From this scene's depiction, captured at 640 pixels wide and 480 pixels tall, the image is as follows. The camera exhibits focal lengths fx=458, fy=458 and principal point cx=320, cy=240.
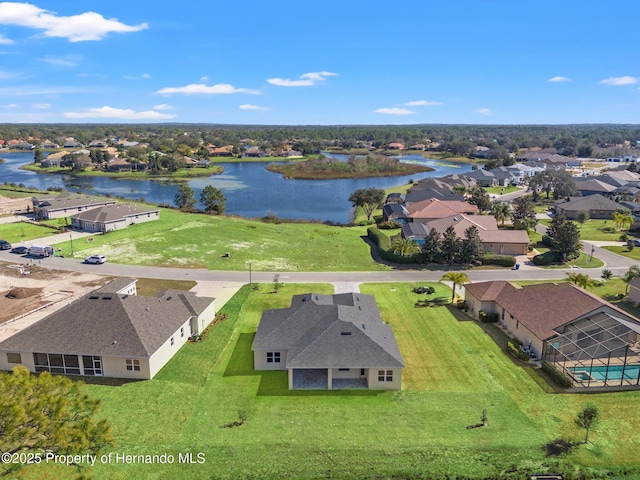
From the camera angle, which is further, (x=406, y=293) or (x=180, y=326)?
(x=406, y=293)

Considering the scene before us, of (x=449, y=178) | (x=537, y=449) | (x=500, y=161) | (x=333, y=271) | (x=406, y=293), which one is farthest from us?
(x=500, y=161)

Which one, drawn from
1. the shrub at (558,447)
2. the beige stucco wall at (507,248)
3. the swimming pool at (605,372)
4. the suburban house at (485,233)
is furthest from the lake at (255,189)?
the shrub at (558,447)

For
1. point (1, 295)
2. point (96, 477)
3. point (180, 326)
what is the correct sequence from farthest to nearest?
point (1, 295) < point (180, 326) < point (96, 477)

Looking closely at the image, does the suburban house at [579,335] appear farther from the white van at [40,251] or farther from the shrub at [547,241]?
the white van at [40,251]

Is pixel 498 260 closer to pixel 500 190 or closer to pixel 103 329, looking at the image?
pixel 103 329

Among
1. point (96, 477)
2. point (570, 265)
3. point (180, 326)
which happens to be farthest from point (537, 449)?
point (570, 265)

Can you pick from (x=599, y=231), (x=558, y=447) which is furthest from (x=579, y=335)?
(x=599, y=231)

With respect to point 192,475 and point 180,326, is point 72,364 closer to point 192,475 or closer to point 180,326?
point 180,326
